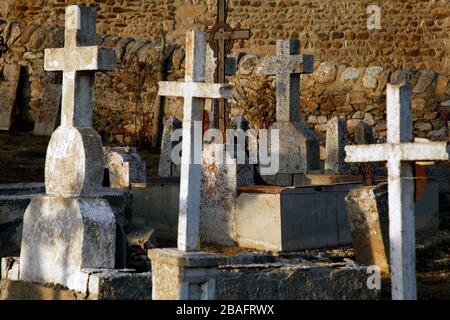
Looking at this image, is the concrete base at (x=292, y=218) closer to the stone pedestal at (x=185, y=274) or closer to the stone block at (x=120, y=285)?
the stone block at (x=120, y=285)

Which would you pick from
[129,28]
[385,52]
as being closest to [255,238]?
[385,52]

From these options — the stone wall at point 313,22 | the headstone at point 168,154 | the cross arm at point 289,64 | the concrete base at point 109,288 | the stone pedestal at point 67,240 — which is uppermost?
the stone wall at point 313,22

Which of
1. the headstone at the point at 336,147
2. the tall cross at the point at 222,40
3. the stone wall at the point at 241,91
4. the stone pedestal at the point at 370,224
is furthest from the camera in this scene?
the stone wall at the point at 241,91

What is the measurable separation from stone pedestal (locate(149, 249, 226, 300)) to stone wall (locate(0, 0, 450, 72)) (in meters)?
13.5

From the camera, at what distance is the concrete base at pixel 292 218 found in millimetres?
9836

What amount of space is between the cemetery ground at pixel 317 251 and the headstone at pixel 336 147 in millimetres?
1179

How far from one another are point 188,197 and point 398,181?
3.87ft

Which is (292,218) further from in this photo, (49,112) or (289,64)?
(49,112)

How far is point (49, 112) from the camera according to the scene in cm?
1538

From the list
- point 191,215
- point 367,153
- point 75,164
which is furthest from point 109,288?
point 367,153

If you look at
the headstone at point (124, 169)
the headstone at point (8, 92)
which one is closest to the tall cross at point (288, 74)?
the headstone at point (124, 169)

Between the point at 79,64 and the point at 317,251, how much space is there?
10.7 ft

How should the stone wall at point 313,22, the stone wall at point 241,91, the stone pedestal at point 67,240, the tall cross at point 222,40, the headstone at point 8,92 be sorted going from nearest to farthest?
the stone pedestal at point 67,240 → the tall cross at point 222,40 → the stone wall at point 241,91 → the headstone at point 8,92 → the stone wall at point 313,22

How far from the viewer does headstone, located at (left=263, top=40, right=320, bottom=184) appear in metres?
12.2
